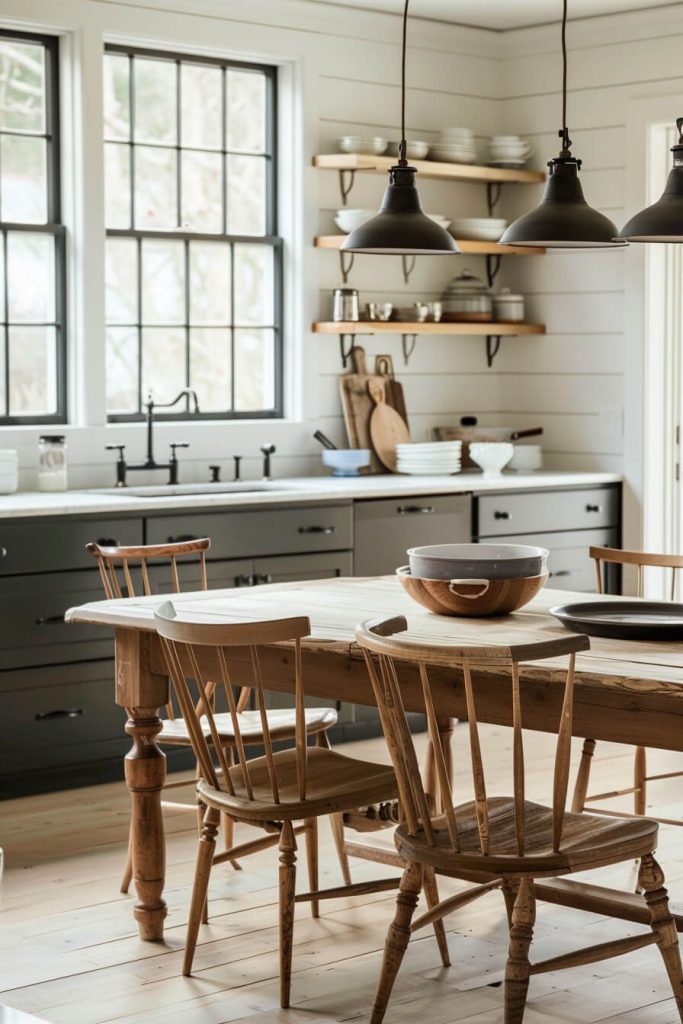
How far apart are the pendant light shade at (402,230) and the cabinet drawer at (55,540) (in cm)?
159

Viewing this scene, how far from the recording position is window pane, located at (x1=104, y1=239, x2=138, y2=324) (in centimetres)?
594

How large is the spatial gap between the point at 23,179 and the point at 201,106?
0.84m

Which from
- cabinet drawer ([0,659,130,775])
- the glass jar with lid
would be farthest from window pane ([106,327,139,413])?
cabinet drawer ([0,659,130,775])

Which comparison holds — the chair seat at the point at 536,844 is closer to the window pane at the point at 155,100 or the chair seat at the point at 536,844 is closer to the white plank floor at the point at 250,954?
the white plank floor at the point at 250,954

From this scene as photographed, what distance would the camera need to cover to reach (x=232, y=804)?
321 centimetres

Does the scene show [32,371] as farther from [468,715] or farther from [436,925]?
[468,715]

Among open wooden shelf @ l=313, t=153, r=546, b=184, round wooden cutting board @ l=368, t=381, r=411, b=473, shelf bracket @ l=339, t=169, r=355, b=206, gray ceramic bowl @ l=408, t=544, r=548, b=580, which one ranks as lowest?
gray ceramic bowl @ l=408, t=544, r=548, b=580

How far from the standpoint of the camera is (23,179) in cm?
568

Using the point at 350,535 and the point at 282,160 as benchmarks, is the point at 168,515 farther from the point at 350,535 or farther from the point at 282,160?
the point at 282,160

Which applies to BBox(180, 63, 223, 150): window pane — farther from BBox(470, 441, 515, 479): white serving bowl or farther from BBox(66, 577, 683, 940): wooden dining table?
BBox(66, 577, 683, 940): wooden dining table

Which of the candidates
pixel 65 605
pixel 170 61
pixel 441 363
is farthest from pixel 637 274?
pixel 65 605

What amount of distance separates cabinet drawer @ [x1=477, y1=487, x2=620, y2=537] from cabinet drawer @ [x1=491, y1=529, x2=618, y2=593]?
0.03 metres

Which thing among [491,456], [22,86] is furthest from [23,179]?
[491,456]

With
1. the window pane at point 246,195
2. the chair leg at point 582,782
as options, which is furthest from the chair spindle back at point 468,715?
the window pane at point 246,195
